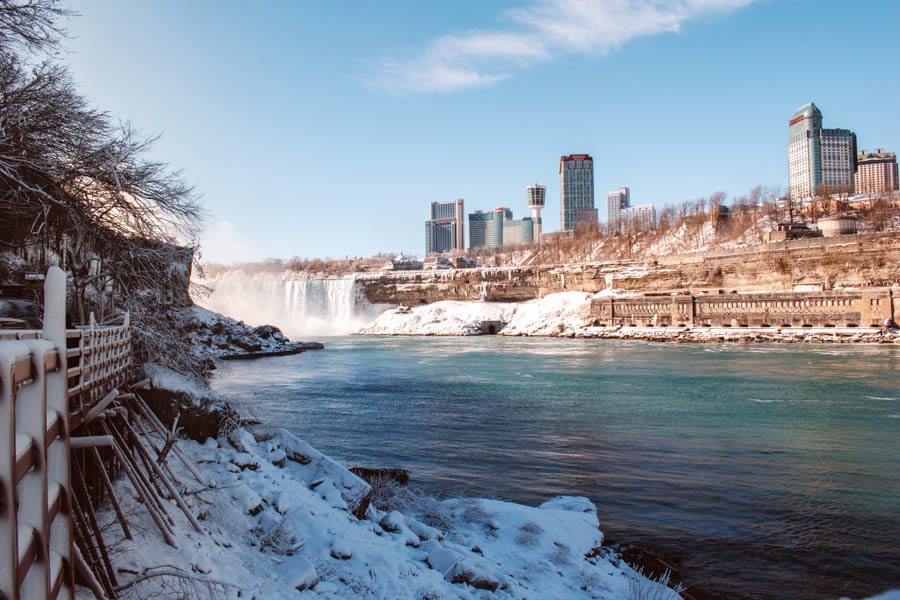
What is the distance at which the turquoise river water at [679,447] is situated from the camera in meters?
7.75

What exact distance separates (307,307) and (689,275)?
157ft

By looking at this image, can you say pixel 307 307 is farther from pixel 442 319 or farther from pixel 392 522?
pixel 392 522

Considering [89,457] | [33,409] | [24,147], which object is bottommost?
[89,457]

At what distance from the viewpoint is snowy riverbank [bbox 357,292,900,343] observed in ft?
137

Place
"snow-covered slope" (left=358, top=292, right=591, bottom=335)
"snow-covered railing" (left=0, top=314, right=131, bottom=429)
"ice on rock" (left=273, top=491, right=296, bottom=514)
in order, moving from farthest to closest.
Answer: "snow-covered slope" (left=358, top=292, right=591, bottom=335), "ice on rock" (left=273, top=491, right=296, bottom=514), "snow-covered railing" (left=0, top=314, right=131, bottom=429)

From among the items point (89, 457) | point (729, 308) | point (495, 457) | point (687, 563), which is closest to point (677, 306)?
point (729, 308)

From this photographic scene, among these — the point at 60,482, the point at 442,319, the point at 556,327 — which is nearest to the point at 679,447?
the point at 60,482

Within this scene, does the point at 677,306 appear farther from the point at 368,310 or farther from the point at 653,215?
the point at 653,215

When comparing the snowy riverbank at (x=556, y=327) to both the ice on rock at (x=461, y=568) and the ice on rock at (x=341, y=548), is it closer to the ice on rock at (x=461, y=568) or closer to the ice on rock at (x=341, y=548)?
the ice on rock at (x=461, y=568)

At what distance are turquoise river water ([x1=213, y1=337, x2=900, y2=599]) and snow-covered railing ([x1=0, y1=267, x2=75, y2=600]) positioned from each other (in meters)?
6.86

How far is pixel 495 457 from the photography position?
1249cm

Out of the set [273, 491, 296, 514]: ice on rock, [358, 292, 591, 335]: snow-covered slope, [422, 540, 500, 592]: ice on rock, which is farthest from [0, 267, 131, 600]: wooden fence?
[358, 292, 591, 335]: snow-covered slope

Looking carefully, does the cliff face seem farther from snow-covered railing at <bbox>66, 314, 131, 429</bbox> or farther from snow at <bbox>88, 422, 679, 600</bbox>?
snow-covered railing at <bbox>66, 314, 131, 429</bbox>

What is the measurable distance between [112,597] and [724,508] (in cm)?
874
